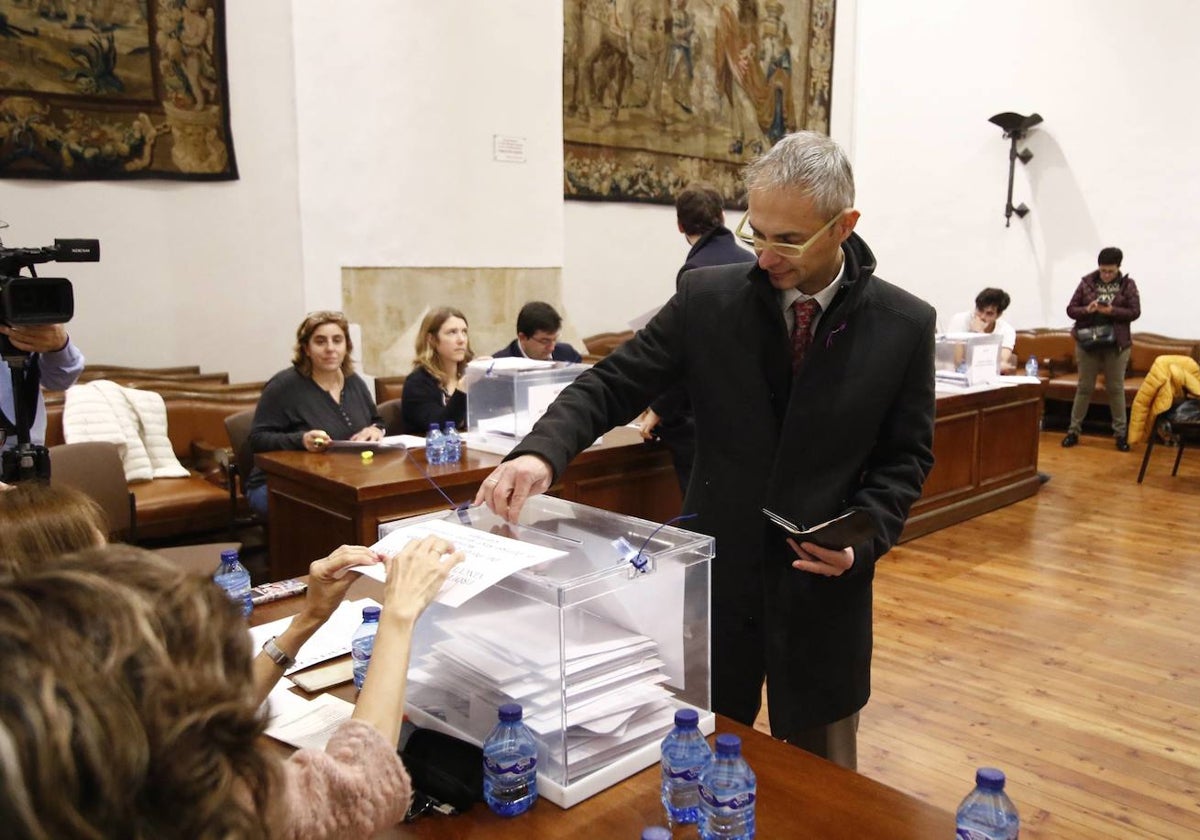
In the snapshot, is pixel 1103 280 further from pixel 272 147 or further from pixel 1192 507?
pixel 272 147

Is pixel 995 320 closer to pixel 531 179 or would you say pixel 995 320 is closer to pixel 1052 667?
pixel 531 179

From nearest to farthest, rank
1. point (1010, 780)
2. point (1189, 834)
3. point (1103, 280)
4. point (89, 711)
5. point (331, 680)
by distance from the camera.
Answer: point (89, 711) → point (331, 680) → point (1189, 834) → point (1010, 780) → point (1103, 280)

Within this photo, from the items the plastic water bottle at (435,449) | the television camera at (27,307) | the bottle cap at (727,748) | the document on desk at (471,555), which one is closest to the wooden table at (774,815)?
the bottle cap at (727,748)

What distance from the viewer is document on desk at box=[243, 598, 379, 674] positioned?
1.83 metres

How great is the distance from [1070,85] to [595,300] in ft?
17.7

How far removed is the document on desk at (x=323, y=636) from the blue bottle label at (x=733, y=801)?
892 millimetres

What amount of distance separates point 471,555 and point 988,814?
759mm

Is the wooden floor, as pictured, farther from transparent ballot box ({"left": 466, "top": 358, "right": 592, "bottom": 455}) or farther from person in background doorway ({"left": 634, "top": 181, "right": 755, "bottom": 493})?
transparent ballot box ({"left": 466, "top": 358, "right": 592, "bottom": 455})

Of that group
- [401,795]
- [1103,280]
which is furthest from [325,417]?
[1103,280]

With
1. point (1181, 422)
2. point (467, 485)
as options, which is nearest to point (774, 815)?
point (467, 485)

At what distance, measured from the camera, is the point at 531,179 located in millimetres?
7027

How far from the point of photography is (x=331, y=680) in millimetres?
1748

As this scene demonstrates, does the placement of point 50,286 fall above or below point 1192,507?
above

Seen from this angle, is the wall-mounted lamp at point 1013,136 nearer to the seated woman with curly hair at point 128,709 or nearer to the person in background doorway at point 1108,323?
the person in background doorway at point 1108,323
